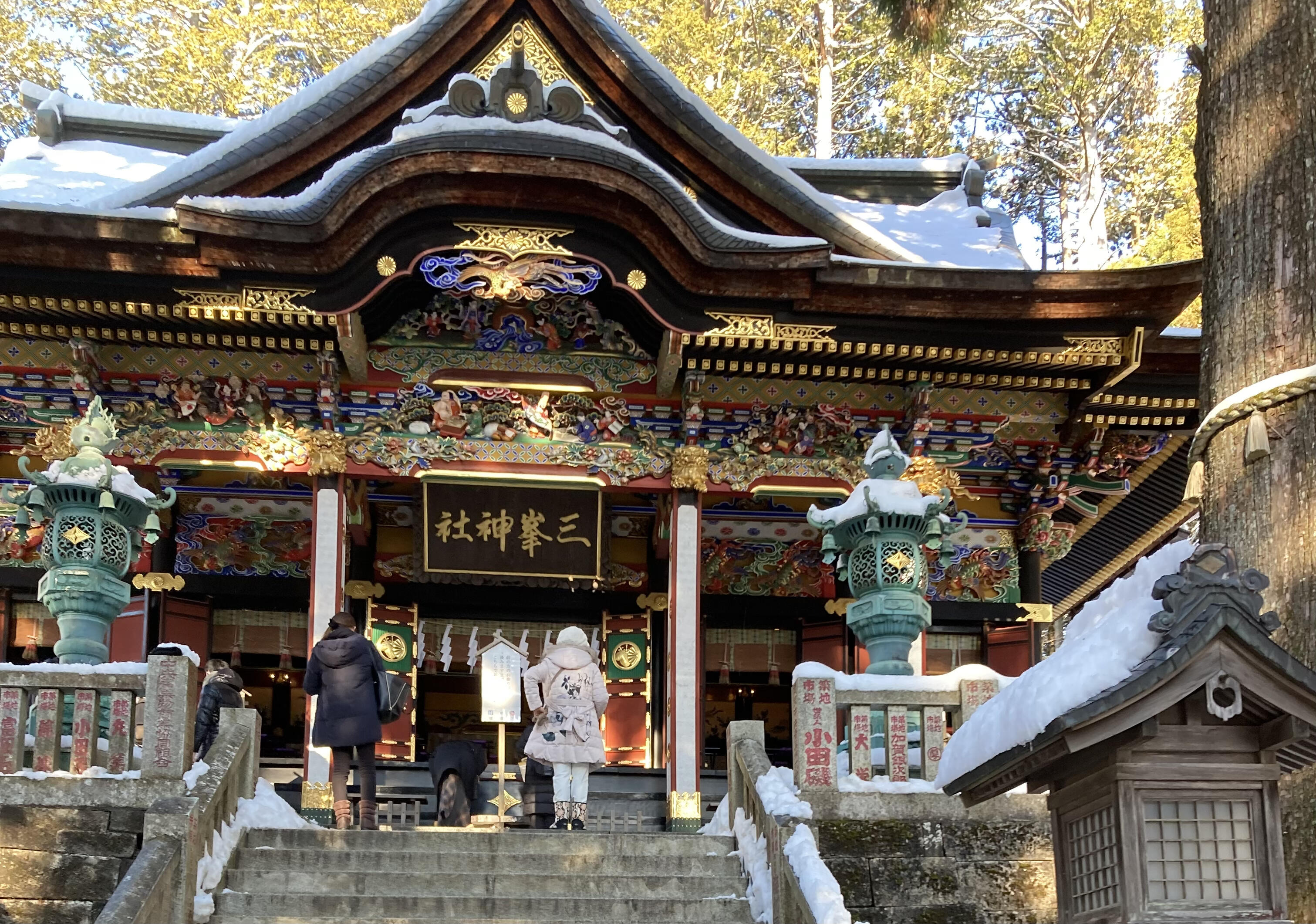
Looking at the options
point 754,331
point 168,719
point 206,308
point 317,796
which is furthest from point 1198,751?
point 206,308

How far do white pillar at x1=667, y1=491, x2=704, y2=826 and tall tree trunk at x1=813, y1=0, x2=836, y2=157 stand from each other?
13.5 meters

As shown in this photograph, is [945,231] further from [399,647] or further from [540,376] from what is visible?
[399,647]

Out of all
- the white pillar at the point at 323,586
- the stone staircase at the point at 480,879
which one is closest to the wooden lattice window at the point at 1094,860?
the stone staircase at the point at 480,879

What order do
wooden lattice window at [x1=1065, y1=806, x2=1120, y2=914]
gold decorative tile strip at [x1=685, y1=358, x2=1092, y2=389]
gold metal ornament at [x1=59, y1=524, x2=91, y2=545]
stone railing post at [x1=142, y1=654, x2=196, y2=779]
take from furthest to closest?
gold decorative tile strip at [x1=685, y1=358, x2=1092, y2=389] < gold metal ornament at [x1=59, y1=524, x2=91, y2=545] < stone railing post at [x1=142, y1=654, x2=196, y2=779] < wooden lattice window at [x1=1065, y1=806, x2=1120, y2=914]

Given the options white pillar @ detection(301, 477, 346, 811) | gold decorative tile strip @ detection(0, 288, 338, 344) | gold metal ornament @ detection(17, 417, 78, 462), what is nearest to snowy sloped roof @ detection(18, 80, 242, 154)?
gold metal ornament @ detection(17, 417, 78, 462)

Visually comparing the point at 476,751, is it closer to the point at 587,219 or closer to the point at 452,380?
the point at 452,380

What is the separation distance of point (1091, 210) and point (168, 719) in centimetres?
1997

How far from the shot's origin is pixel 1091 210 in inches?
989

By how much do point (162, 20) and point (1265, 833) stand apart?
27238 mm

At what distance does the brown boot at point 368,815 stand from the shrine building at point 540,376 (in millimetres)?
1650

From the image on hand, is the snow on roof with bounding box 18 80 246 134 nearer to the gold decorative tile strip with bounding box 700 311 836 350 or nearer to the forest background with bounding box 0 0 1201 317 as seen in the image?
the gold decorative tile strip with bounding box 700 311 836 350

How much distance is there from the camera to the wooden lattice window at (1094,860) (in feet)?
17.6

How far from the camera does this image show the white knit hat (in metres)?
10.5

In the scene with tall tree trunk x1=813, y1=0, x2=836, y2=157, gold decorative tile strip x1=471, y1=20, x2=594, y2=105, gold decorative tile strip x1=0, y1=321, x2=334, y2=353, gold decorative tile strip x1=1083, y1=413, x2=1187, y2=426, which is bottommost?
gold decorative tile strip x1=1083, y1=413, x2=1187, y2=426
